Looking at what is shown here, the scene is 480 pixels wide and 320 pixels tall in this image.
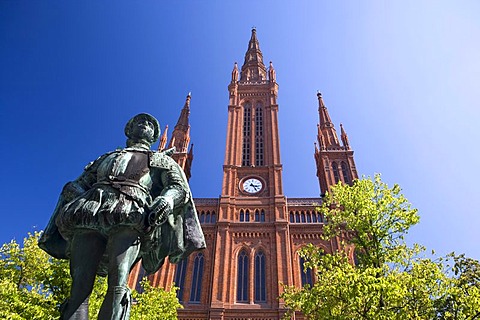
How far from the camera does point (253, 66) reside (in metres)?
46.8

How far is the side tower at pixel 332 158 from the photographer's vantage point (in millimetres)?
31438

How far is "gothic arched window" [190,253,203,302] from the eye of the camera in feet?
79.5

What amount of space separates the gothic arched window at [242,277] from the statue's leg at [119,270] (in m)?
22.7

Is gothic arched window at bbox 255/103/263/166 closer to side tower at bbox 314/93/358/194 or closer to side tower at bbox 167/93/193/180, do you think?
side tower at bbox 314/93/358/194

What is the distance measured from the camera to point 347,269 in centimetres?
943

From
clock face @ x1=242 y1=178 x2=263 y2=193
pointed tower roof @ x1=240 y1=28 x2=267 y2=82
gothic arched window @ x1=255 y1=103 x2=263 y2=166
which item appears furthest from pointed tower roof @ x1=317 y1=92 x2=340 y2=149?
pointed tower roof @ x1=240 y1=28 x2=267 y2=82

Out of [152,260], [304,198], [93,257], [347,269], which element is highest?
[304,198]

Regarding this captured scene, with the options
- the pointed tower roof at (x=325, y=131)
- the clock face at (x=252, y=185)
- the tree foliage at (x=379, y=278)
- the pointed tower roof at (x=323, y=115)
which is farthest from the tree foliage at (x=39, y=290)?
the pointed tower roof at (x=323, y=115)

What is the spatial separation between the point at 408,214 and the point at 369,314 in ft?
12.5

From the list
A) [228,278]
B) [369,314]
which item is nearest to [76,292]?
[369,314]

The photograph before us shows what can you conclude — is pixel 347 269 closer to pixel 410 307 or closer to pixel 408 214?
pixel 410 307

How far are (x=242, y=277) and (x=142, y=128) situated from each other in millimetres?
23136

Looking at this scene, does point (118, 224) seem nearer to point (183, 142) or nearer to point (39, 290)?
point (39, 290)

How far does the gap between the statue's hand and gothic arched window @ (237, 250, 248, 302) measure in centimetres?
2287
